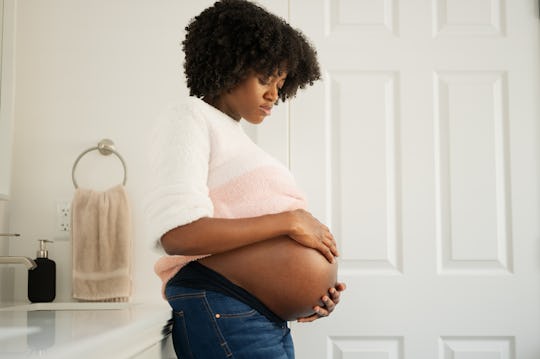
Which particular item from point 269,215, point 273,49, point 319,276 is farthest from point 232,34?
point 319,276

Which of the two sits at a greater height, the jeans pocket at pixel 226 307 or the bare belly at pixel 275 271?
the bare belly at pixel 275 271

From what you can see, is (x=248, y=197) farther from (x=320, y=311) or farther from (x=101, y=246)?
(x=101, y=246)

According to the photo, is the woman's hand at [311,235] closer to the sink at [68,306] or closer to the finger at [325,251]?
the finger at [325,251]

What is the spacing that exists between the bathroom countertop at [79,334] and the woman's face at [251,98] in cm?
45

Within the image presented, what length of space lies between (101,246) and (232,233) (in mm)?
870

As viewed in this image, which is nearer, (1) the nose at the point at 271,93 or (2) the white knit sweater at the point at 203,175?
(2) the white knit sweater at the point at 203,175

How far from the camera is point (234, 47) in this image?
1.41 m

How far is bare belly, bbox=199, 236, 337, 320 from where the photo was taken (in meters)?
1.29

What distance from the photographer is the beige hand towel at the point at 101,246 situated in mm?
1978

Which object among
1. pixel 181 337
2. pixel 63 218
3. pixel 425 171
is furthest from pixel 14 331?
pixel 425 171

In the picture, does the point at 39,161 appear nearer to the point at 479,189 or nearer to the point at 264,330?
the point at 264,330

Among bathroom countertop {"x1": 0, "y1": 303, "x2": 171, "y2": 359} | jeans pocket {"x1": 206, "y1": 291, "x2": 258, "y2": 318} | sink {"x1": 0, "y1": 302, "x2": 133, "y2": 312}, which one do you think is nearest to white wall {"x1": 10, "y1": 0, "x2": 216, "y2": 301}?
sink {"x1": 0, "y1": 302, "x2": 133, "y2": 312}

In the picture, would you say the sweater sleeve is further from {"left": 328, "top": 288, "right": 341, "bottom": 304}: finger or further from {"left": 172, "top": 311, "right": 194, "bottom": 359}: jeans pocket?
{"left": 328, "top": 288, "right": 341, "bottom": 304}: finger

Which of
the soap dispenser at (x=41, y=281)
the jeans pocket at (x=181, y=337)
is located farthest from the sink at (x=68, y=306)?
the jeans pocket at (x=181, y=337)
